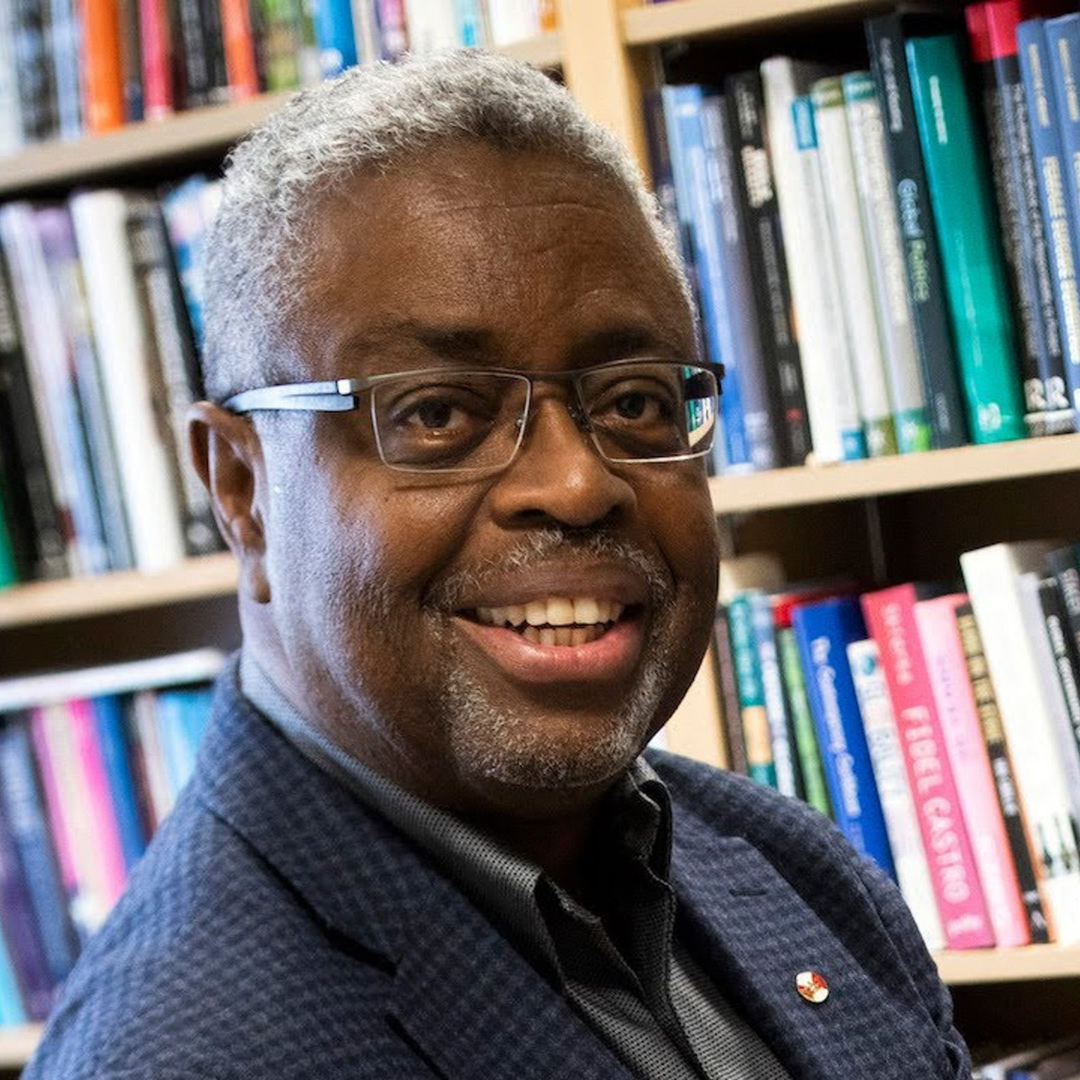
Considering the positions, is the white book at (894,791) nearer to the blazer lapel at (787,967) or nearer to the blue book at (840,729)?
the blue book at (840,729)

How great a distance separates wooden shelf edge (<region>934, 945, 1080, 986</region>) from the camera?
159cm

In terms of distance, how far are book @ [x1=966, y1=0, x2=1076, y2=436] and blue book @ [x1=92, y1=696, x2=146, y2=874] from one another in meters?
1.00

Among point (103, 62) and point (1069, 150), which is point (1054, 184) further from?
point (103, 62)

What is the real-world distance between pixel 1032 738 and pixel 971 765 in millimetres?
59

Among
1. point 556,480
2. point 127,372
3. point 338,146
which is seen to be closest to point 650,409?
point 556,480

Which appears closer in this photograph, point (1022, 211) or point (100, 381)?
point (1022, 211)

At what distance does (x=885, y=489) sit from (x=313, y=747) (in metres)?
0.71

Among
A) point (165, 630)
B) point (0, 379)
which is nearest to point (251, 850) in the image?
point (0, 379)

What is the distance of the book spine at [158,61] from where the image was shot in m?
1.89

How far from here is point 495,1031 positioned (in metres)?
0.98

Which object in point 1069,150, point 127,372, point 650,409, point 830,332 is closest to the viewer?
point 650,409

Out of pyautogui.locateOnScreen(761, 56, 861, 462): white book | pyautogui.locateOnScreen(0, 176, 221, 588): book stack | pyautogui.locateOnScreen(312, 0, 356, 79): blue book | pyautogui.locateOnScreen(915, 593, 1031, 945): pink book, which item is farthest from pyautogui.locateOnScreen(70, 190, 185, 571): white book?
pyautogui.locateOnScreen(915, 593, 1031, 945): pink book

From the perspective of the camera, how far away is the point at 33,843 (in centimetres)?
198

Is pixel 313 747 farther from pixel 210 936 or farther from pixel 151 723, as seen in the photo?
pixel 151 723
